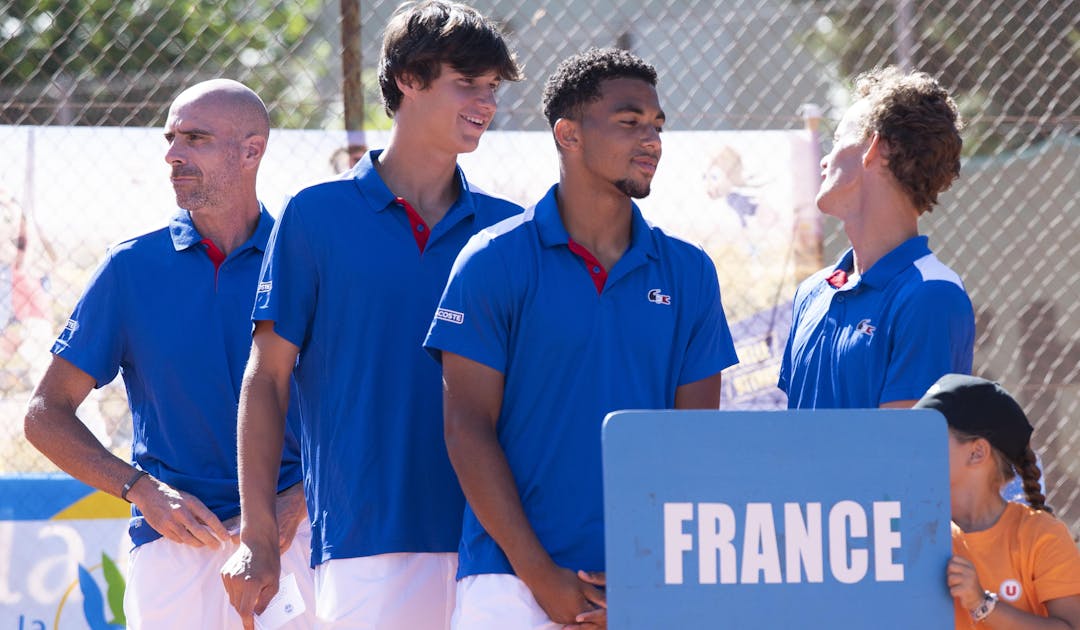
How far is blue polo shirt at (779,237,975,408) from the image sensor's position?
2502mm

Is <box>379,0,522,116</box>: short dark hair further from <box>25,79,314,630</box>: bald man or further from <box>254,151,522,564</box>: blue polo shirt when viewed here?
<box>25,79,314,630</box>: bald man

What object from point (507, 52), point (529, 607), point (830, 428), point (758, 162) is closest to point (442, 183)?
point (507, 52)

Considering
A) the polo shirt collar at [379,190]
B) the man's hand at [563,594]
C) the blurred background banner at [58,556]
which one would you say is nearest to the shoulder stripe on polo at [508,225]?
the polo shirt collar at [379,190]

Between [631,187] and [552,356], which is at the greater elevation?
[631,187]

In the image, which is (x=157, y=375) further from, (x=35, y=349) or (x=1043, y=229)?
(x=1043, y=229)

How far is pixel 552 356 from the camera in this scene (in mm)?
2389

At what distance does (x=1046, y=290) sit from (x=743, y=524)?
4902mm

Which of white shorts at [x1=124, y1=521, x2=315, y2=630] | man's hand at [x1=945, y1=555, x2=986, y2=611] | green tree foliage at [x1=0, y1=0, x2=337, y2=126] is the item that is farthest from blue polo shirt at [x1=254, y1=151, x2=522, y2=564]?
green tree foliage at [x1=0, y1=0, x2=337, y2=126]

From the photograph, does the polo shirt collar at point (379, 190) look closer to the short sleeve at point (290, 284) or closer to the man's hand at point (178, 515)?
the short sleeve at point (290, 284)

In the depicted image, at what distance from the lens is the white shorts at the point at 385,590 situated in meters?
2.60

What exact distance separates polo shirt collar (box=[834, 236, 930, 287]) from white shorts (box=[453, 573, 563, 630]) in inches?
38.1

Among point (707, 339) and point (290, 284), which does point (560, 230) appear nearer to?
point (707, 339)

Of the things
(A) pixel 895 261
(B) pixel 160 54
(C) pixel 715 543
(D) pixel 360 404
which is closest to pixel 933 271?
(A) pixel 895 261

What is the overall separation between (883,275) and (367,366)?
106 centimetres
